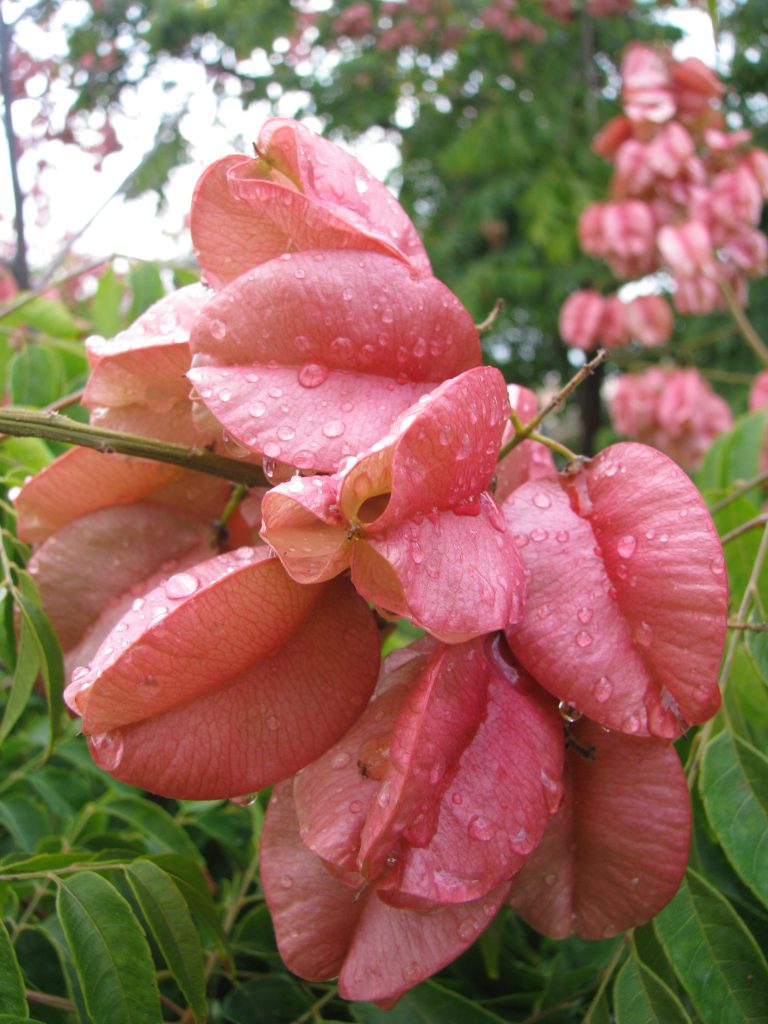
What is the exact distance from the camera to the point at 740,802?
0.53 m

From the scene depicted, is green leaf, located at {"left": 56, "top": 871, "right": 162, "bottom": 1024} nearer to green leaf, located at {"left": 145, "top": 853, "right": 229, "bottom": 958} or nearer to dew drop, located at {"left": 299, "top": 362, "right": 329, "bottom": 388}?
green leaf, located at {"left": 145, "top": 853, "right": 229, "bottom": 958}

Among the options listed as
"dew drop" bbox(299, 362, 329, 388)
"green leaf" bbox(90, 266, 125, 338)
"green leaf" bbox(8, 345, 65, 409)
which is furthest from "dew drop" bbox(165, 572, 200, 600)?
"green leaf" bbox(90, 266, 125, 338)

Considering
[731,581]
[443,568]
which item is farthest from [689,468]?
[443,568]

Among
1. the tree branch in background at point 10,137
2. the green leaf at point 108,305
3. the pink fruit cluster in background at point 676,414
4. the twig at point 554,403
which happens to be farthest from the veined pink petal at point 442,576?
the pink fruit cluster in background at point 676,414

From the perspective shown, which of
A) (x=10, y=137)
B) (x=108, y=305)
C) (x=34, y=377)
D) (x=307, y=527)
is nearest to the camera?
(x=307, y=527)

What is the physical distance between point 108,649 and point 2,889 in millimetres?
189

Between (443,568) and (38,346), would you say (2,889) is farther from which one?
(38,346)

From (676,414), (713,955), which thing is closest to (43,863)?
(713,955)

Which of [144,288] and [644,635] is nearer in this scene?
[644,635]

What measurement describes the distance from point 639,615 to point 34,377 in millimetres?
651

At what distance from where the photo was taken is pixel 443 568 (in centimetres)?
40

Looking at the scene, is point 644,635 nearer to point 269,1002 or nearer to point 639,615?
point 639,615

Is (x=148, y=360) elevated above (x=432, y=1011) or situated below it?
above

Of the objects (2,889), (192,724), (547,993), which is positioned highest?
(192,724)
